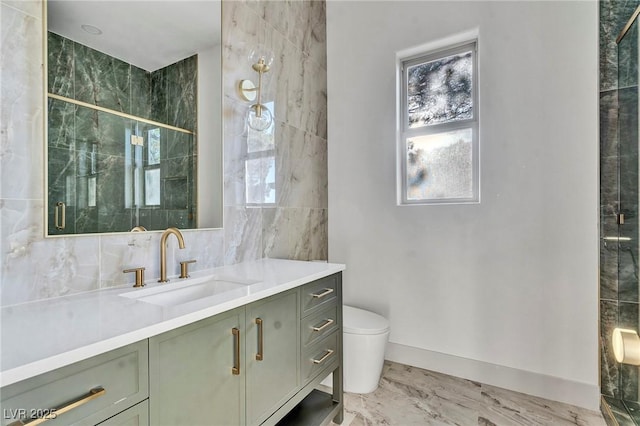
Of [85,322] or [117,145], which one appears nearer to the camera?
[85,322]

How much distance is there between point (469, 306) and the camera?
216 cm

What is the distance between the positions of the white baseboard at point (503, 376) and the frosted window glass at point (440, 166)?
1150 millimetres

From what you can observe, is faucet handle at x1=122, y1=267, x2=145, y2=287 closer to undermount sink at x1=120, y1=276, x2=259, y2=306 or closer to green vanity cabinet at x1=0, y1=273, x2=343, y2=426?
undermount sink at x1=120, y1=276, x2=259, y2=306

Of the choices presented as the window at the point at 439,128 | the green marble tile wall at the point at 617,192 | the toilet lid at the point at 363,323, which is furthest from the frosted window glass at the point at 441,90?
the toilet lid at the point at 363,323

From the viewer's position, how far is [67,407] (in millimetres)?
676

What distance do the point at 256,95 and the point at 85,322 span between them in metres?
1.57

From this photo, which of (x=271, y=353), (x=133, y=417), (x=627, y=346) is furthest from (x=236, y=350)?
(x=627, y=346)

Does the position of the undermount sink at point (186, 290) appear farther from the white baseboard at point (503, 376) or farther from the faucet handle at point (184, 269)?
the white baseboard at point (503, 376)

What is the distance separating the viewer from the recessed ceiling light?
4.06ft

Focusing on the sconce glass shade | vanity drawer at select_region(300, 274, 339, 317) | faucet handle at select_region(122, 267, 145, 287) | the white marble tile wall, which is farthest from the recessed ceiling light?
vanity drawer at select_region(300, 274, 339, 317)

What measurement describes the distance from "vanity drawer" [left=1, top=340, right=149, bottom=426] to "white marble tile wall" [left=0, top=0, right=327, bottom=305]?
0.54m

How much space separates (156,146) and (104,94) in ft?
0.91

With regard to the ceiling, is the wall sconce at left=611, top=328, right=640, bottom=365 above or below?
below

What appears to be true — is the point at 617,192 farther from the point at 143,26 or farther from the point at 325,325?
the point at 143,26
